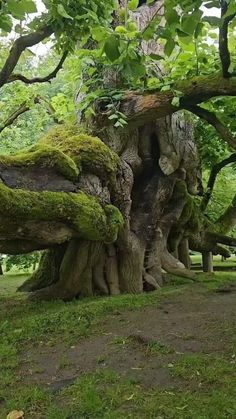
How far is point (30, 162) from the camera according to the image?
272 inches

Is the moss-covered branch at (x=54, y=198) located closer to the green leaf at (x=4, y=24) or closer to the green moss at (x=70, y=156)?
the green moss at (x=70, y=156)

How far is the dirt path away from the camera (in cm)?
456

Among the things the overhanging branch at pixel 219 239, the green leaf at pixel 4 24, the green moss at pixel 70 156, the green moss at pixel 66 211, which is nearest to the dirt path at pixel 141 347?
the green moss at pixel 66 211

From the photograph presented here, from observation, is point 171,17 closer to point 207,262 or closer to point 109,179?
point 109,179

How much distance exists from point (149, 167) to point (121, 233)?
1.90m

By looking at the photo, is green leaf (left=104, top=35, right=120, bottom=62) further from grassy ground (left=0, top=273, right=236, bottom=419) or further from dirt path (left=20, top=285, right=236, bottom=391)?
dirt path (left=20, top=285, right=236, bottom=391)

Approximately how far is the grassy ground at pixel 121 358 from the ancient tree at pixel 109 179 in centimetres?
109

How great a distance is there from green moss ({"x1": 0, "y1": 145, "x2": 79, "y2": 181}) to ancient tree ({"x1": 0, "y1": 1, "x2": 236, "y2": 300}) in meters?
0.02

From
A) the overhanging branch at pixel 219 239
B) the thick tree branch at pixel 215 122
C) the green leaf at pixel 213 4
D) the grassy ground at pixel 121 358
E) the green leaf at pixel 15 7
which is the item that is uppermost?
the thick tree branch at pixel 215 122

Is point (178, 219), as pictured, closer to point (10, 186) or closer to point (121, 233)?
point (121, 233)

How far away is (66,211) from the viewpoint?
673 cm

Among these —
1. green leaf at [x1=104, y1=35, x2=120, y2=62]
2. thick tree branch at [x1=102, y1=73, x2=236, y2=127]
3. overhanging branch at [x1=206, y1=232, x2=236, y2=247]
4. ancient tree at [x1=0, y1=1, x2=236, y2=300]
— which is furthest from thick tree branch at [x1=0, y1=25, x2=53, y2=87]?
overhanging branch at [x1=206, y1=232, x2=236, y2=247]

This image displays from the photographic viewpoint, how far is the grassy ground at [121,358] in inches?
149

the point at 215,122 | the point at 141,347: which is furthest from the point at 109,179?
the point at 141,347
